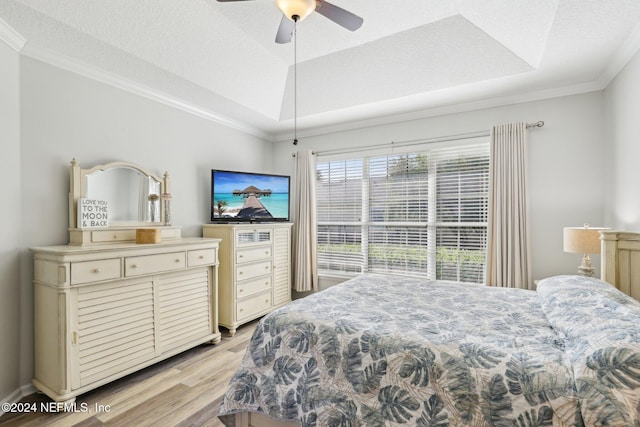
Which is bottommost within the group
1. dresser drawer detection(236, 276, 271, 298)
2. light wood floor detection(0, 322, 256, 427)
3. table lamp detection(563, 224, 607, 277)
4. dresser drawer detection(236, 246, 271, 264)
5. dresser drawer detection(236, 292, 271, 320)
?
light wood floor detection(0, 322, 256, 427)

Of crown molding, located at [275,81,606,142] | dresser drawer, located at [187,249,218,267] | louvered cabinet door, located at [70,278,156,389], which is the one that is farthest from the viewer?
crown molding, located at [275,81,606,142]

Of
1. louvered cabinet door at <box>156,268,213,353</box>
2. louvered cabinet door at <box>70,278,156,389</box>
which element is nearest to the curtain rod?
louvered cabinet door at <box>156,268,213,353</box>

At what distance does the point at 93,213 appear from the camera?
103 inches

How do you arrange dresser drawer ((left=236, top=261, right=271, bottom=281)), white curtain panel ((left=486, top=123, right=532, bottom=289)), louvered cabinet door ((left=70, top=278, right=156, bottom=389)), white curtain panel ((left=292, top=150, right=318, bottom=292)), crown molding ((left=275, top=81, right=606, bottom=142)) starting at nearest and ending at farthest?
louvered cabinet door ((left=70, top=278, right=156, bottom=389)), crown molding ((left=275, top=81, right=606, bottom=142)), white curtain panel ((left=486, top=123, right=532, bottom=289)), dresser drawer ((left=236, top=261, right=271, bottom=281)), white curtain panel ((left=292, top=150, right=318, bottom=292))

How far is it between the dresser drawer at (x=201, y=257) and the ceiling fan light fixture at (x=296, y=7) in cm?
217

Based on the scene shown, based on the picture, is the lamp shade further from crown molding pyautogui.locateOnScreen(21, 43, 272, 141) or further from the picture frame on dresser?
crown molding pyautogui.locateOnScreen(21, 43, 272, 141)

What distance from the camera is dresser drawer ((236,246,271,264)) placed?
11.7 feet

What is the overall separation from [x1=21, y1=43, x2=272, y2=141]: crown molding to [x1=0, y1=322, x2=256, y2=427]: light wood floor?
251cm

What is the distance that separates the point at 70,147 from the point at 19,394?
1.86 metres

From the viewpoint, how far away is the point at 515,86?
3.09 m

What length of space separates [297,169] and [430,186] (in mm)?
1849

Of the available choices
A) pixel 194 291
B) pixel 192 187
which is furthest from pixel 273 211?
pixel 194 291

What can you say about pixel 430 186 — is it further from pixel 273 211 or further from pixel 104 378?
pixel 104 378

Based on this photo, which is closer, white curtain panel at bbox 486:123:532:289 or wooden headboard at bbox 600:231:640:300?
wooden headboard at bbox 600:231:640:300
